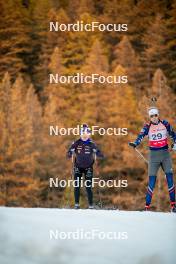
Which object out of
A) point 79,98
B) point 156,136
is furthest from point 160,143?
point 79,98

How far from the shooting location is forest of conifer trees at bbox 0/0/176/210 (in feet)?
69.4

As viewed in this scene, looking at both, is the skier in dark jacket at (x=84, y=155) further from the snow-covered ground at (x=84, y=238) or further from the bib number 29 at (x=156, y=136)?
the snow-covered ground at (x=84, y=238)

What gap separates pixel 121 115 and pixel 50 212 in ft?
52.6

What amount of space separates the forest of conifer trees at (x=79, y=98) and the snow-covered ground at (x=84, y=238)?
1424 centimetres

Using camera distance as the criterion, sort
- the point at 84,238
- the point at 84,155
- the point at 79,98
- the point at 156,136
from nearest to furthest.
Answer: the point at 84,238 → the point at 156,136 → the point at 84,155 → the point at 79,98

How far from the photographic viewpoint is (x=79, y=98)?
22781 millimetres

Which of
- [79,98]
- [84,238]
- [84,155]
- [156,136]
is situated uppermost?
[79,98]

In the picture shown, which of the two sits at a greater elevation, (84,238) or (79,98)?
(79,98)

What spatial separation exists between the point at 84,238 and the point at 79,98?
720 inches

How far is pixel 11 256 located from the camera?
4.36 metres

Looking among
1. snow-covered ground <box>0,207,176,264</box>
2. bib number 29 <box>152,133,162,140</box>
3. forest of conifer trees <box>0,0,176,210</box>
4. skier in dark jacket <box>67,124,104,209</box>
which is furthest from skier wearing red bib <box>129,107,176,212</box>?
forest of conifer trees <box>0,0,176,210</box>

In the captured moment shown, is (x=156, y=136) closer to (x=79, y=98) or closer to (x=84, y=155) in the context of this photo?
(x=84, y=155)

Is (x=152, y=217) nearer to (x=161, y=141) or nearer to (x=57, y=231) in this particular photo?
(x=57, y=231)

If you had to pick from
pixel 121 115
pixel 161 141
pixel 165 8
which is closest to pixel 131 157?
pixel 121 115
